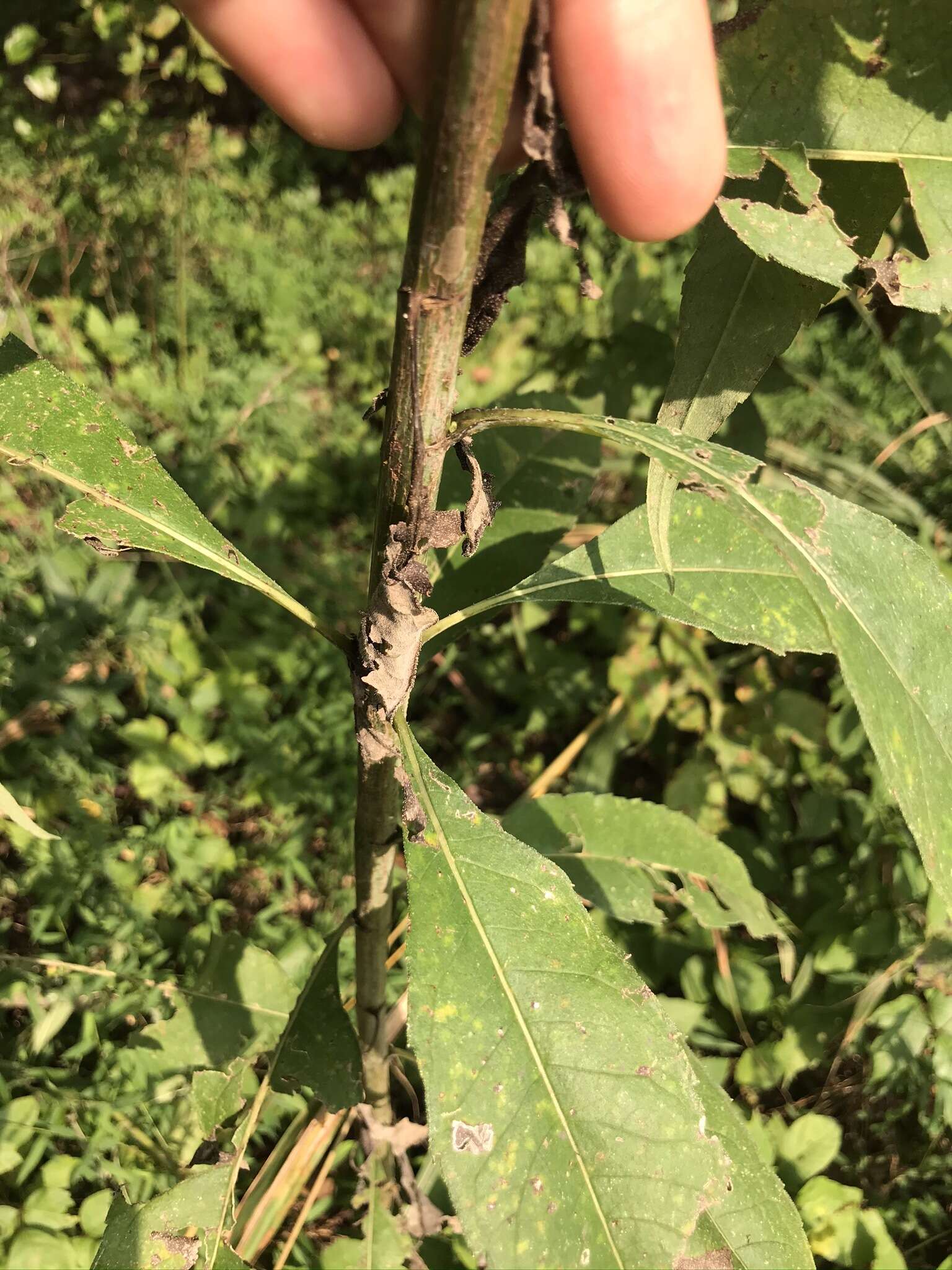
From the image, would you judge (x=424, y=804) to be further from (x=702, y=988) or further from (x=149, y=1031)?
(x=702, y=988)

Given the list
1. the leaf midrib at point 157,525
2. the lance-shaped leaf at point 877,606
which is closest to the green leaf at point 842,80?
the lance-shaped leaf at point 877,606

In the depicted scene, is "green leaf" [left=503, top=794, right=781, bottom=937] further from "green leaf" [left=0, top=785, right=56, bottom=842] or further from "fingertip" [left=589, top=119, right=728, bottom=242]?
"fingertip" [left=589, top=119, right=728, bottom=242]

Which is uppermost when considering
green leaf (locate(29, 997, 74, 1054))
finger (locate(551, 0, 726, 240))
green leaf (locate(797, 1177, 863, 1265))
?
finger (locate(551, 0, 726, 240))

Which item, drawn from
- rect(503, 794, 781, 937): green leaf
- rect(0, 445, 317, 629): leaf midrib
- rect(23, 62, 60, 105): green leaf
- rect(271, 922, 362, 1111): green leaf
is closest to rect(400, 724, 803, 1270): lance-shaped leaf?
rect(0, 445, 317, 629): leaf midrib

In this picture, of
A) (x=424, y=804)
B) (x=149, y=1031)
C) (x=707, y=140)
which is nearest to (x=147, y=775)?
(x=149, y=1031)

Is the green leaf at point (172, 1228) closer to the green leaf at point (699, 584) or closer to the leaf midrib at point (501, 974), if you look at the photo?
the leaf midrib at point (501, 974)
